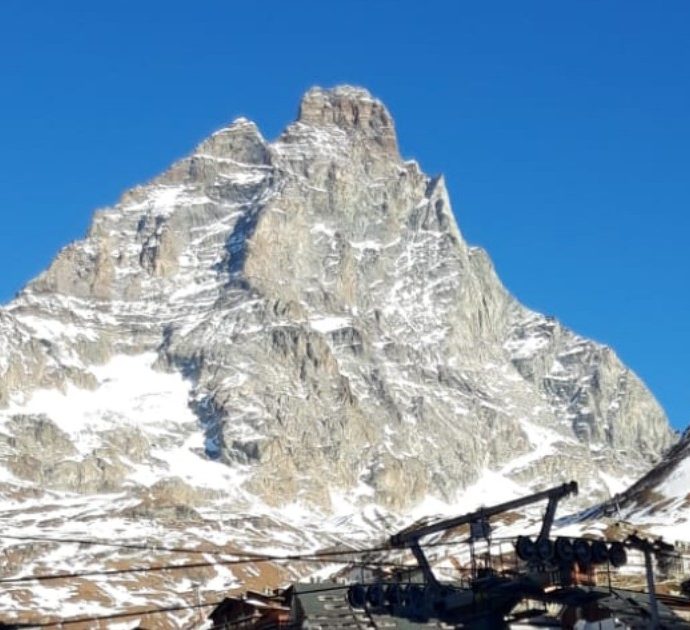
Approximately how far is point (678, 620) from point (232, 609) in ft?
161

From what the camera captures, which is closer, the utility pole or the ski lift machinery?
the utility pole

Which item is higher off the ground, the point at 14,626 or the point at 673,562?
the point at 673,562

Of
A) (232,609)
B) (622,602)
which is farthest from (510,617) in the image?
(232,609)

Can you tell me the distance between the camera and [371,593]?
7019 cm

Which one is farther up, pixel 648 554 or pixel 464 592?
pixel 464 592

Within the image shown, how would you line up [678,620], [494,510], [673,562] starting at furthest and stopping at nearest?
[673,562] → [678,620] → [494,510]

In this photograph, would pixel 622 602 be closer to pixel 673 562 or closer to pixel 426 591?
pixel 426 591

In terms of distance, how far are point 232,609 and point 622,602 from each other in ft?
144

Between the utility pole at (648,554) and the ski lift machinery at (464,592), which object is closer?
the utility pole at (648,554)

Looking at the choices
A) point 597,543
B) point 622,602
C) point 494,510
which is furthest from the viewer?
point 622,602

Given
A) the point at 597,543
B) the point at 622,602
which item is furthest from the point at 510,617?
the point at 597,543

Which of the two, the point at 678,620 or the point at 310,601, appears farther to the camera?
the point at 310,601

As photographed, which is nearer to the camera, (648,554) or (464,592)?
(648,554)

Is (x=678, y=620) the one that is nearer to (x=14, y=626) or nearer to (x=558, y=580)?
(x=558, y=580)
